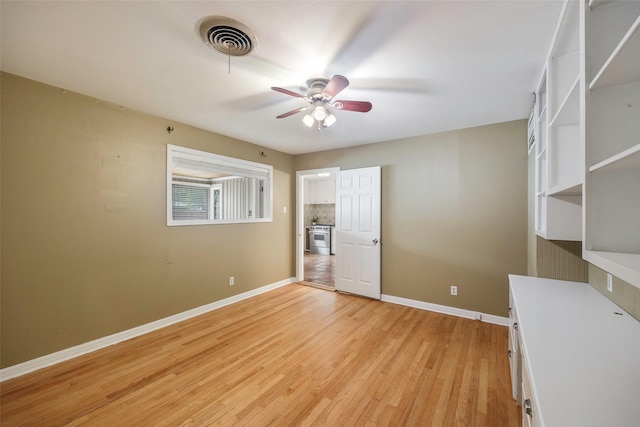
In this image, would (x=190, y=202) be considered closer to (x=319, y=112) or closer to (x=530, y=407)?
(x=319, y=112)

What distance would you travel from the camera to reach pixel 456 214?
3.47m

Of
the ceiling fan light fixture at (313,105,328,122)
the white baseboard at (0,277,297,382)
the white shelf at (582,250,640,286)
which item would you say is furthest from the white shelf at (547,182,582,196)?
the white baseboard at (0,277,297,382)

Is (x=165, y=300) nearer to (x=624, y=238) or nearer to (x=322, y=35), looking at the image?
(x=322, y=35)

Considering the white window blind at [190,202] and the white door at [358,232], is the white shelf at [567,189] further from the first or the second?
the white window blind at [190,202]

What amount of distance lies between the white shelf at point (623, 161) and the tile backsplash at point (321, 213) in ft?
25.1

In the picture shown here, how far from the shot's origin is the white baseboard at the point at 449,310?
10.4 ft

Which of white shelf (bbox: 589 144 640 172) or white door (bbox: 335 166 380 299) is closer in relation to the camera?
white shelf (bbox: 589 144 640 172)

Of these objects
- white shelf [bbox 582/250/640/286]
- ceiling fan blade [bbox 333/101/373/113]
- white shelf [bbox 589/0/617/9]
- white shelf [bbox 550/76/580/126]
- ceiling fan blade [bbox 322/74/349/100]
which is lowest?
white shelf [bbox 582/250/640/286]

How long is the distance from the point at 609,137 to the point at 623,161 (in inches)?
9.6

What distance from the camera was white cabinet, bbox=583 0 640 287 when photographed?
0.93 meters

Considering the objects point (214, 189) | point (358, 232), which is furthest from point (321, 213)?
point (214, 189)

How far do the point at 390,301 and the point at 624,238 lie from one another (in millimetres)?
3245

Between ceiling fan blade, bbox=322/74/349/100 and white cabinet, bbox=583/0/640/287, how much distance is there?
120 cm

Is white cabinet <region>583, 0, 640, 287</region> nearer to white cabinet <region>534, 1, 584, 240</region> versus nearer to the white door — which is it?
white cabinet <region>534, 1, 584, 240</region>
